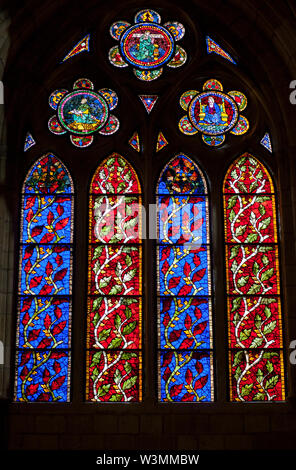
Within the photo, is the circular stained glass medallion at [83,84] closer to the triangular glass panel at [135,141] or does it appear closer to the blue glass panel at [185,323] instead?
the triangular glass panel at [135,141]

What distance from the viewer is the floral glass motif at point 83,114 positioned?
29.7 feet

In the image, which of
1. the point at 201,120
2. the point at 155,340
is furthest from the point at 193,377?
the point at 201,120

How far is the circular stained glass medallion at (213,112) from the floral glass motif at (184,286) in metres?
0.43

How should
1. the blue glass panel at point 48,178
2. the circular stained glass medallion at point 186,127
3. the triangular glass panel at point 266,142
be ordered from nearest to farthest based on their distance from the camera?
the blue glass panel at point 48,178, the triangular glass panel at point 266,142, the circular stained glass medallion at point 186,127

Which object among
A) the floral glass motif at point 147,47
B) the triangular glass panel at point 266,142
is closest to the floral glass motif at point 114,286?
the floral glass motif at point 147,47

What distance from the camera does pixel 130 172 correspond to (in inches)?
352

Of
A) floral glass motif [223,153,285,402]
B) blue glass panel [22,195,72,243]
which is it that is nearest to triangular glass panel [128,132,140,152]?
blue glass panel [22,195,72,243]

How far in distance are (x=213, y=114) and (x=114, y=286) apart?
7.20ft

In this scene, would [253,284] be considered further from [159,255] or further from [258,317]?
[159,255]

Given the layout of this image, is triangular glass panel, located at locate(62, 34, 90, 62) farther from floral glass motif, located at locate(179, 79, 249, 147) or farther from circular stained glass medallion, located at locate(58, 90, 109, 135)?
floral glass motif, located at locate(179, 79, 249, 147)

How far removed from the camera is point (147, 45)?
938cm

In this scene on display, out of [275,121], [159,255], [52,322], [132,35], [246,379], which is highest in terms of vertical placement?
[132,35]

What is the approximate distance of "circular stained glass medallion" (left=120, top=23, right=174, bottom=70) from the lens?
30.5 ft
